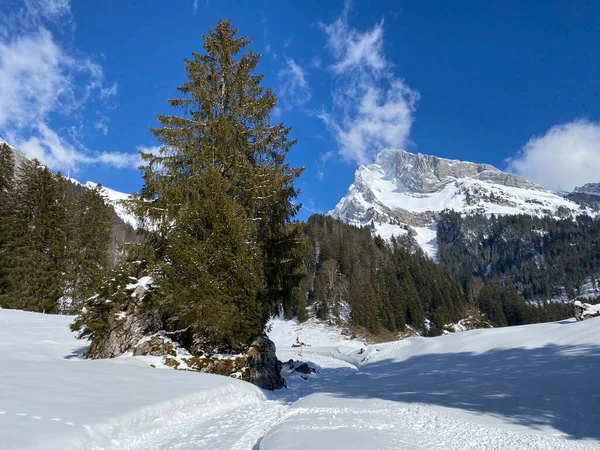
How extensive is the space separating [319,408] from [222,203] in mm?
8234

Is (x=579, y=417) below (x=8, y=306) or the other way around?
below

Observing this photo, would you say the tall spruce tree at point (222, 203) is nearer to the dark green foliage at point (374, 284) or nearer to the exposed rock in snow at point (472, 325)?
the exposed rock in snow at point (472, 325)

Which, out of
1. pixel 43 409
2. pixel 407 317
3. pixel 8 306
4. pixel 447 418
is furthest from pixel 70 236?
pixel 407 317

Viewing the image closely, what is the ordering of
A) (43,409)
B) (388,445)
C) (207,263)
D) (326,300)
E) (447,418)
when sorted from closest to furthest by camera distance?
(388,445)
(43,409)
(447,418)
(207,263)
(326,300)

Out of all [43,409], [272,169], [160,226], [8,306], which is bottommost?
[43,409]

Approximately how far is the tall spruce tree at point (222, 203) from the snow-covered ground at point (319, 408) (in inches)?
99.6

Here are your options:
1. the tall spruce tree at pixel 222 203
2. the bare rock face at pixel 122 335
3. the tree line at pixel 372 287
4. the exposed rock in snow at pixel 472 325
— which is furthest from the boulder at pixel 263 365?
the tree line at pixel 372 287

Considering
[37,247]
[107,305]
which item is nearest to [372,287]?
[37,247]

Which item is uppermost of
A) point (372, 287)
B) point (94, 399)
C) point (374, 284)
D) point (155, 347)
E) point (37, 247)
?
point (374, 284)

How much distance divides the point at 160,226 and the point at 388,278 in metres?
82.3

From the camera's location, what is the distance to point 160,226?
15.2 metres

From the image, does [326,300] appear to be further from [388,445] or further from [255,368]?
[388,445]

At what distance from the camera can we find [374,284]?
86.9 m

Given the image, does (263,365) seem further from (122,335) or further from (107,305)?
(107,305)
